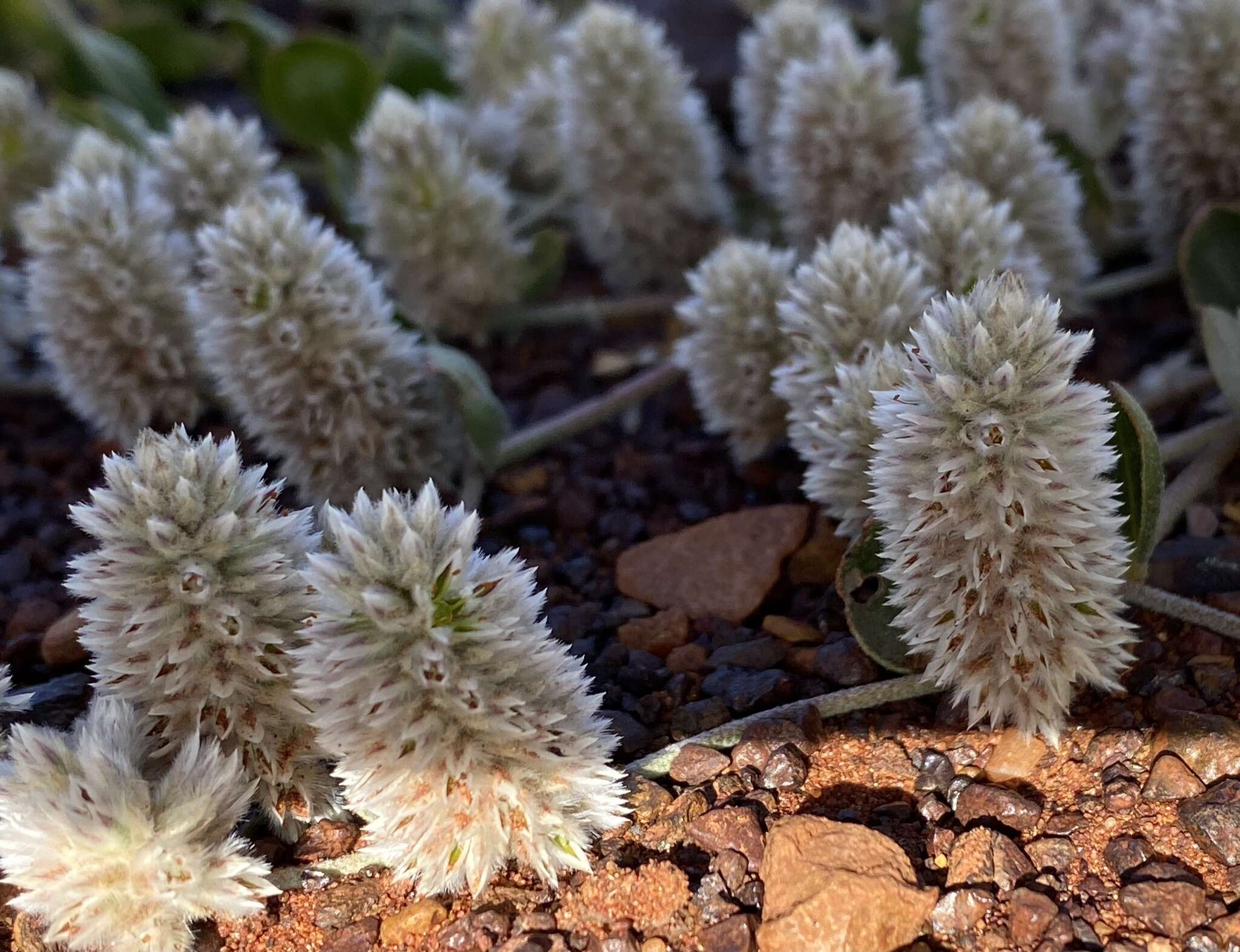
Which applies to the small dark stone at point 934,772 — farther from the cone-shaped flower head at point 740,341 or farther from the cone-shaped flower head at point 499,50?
the cone-shaped flower head at point 499,50

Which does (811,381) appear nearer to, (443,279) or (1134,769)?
(1134,769)

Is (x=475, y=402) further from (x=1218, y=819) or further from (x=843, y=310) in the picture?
(x=1218, y=819)

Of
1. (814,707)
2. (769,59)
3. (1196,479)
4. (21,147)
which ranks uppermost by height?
(21,147)

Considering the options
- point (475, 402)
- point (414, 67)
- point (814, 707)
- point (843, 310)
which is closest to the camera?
point (814, 707)

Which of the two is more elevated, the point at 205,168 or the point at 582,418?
the point at 205,168

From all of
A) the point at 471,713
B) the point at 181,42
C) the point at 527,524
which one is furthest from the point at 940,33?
the point at 181,42

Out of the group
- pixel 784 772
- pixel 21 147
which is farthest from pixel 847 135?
pixel 21 147
